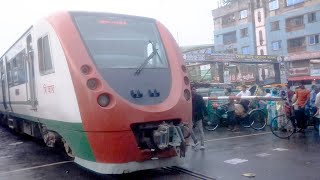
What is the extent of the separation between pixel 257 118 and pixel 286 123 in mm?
1915

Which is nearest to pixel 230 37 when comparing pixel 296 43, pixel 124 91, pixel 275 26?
pixel 275 26

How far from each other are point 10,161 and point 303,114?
8.18 m

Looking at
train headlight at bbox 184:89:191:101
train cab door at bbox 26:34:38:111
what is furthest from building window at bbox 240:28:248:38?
train headlight at bbox 184:89:191:101

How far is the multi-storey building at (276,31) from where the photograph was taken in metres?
37.8

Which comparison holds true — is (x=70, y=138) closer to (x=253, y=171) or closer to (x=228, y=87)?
(x=253, y=171)

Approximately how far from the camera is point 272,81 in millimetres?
38281

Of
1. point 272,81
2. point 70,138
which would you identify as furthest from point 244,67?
point 70,138

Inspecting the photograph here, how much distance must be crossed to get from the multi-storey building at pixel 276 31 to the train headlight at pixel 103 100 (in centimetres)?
2948

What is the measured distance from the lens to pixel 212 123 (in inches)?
514

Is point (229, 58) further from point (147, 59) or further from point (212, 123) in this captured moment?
point (147, 59)

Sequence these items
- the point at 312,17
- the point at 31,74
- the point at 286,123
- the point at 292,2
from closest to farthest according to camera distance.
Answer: the point at 31,74
the point at 286,123
the point at 312,17
the point at 292,2

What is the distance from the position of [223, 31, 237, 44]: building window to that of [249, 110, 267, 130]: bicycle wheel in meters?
36.8

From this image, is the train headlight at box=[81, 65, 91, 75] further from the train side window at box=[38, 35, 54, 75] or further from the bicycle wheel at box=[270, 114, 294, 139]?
the bicycle wheel at box=[270, 114, 294, 139]

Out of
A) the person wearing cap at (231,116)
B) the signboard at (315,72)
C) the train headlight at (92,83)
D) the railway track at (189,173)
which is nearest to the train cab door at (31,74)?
the train headlight at (92,83)
